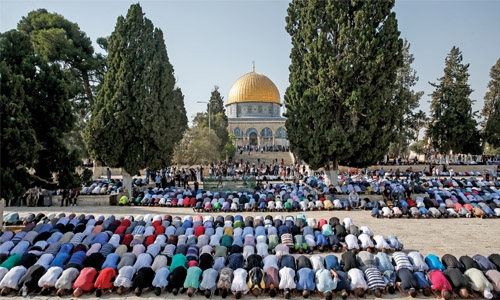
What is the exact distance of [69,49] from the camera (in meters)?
22.6

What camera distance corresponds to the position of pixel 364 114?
1736 centimetres

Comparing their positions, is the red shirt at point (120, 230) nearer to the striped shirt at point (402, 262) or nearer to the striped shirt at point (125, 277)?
the striped shirt at point (125, 277)

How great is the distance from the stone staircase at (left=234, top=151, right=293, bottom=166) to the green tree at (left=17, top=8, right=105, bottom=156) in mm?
19253

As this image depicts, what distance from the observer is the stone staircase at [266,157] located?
39344 millimetres

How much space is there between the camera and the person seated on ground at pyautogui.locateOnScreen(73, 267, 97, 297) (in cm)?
647

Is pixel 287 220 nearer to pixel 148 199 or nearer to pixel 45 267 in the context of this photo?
pixel 45 267

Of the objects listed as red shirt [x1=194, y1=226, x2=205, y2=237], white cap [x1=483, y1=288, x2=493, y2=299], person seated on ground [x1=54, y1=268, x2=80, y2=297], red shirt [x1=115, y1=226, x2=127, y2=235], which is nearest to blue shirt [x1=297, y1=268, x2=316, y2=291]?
white cap [x1=483, y1=288, x2=493, y2=299]

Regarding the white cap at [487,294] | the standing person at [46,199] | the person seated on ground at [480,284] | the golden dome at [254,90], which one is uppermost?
the golden dome at [254,90]

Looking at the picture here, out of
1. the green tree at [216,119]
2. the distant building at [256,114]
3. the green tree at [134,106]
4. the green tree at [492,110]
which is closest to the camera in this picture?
the green tree at [134,106]

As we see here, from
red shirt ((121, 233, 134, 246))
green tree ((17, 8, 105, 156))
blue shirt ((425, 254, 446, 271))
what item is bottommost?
blue shirt ((425, 254, 446, 271))

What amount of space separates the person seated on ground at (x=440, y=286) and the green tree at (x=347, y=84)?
1071 cm

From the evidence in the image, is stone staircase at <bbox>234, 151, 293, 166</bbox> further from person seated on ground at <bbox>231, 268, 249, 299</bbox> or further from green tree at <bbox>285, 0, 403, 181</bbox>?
person seated on ground at <bbox>231, 268, 249, 299</bbox>

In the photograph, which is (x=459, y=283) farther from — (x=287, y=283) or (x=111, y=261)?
(x=111, y=261)

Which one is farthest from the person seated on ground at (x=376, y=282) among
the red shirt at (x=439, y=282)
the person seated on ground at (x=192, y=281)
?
the person seated on ground at (x=192, y=281)
